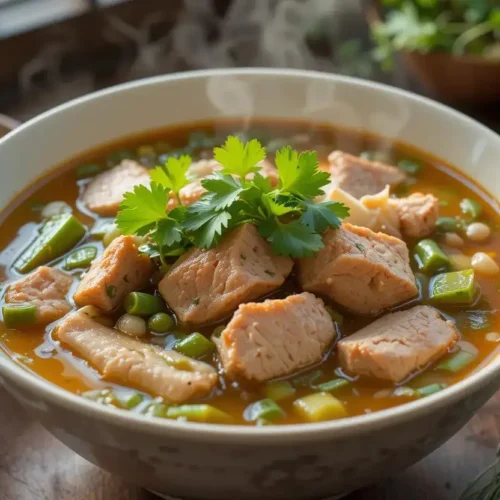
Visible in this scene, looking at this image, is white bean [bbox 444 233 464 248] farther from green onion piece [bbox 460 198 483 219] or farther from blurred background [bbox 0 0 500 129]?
blurred background [bbox 0 0 500 129]

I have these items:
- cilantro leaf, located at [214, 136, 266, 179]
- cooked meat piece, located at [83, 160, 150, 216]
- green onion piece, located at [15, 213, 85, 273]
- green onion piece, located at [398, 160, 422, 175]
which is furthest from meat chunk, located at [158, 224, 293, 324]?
green onion piece, located at [398, 160, 422, 175]

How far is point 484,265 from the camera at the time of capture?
2740mm

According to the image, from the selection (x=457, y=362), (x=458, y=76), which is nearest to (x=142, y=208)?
(x=457, y=362)

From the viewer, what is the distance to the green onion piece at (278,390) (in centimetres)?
223

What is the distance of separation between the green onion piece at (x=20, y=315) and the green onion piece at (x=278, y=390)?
2.44ft

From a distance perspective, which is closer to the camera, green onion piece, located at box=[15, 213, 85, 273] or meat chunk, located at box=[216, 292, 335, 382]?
meat chunk, located at box=[216, 292, 335, 382]

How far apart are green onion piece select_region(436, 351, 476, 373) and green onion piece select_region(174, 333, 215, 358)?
658 mm

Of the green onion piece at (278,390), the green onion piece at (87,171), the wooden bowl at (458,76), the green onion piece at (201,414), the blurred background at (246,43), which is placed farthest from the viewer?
the blurred background at (246,43)

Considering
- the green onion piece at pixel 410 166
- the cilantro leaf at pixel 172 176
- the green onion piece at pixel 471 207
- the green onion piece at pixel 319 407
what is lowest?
the green onion piece at pixel 471 207

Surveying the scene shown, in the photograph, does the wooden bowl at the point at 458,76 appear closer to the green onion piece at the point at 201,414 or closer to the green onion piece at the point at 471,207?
the green onion piece at the point at 471,207

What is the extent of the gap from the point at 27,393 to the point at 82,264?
76 centimetres

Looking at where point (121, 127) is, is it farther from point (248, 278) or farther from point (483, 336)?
point (483, 336)

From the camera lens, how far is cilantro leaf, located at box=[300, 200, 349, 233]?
96.6 inches

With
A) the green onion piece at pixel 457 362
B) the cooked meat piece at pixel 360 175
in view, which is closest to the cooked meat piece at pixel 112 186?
the cooked meat piece at pixel 360 175
